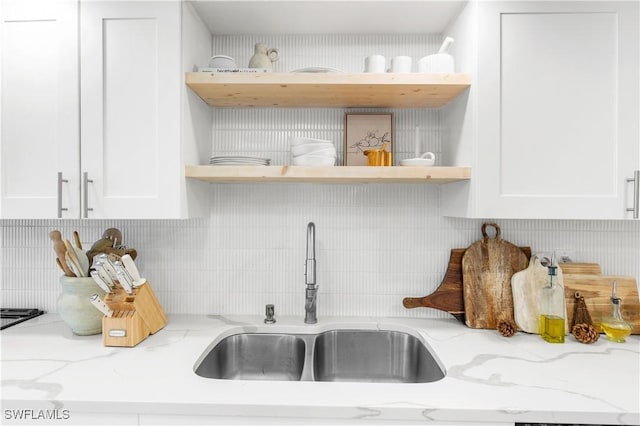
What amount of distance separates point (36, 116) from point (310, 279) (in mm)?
1170

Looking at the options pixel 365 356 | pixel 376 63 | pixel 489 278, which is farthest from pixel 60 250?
pixel 489 278

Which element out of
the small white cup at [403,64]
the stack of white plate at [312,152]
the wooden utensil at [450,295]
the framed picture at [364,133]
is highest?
the small white cup at [403,64]

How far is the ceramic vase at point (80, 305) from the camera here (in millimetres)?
1444

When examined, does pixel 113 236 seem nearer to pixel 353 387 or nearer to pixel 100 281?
pixel 100 281

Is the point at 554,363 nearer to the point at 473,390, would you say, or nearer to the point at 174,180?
the point at 473,390

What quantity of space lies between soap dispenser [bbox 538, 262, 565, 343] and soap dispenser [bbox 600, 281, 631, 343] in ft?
0.56

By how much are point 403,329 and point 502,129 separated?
34.0 inches

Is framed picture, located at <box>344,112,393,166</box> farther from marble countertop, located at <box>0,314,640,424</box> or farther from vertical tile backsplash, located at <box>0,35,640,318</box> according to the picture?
marble countertop, located at <box>0,314,640,424</box>

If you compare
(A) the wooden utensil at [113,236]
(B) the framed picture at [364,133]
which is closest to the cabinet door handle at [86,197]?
(A) the wooden utensil at [113,236]

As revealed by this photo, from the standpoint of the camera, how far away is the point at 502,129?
1.37 m

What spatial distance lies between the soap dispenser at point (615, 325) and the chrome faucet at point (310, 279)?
111 centimetres

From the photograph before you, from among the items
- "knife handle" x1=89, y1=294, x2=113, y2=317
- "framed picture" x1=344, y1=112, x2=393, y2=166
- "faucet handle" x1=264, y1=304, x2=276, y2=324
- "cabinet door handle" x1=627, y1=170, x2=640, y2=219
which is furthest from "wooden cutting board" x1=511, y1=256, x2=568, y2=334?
"knife handle" x1=89, y1=294, x2=113, y2=317

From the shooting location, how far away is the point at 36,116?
141 centimetres

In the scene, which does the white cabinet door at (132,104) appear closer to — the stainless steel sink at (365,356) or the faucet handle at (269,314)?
the faucet handle at (269,314)
